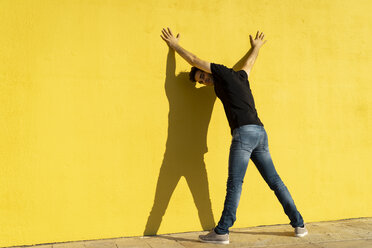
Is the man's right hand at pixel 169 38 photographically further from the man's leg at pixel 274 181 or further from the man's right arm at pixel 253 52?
the man's leg at pixel 274 181

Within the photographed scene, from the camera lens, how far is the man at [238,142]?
3059 mm

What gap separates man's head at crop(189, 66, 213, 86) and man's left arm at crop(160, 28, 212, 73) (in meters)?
0.06

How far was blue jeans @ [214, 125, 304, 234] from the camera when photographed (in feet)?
10.00

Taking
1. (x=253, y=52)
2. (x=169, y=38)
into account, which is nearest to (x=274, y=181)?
(x=253, y=52)

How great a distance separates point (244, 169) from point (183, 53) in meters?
1.21

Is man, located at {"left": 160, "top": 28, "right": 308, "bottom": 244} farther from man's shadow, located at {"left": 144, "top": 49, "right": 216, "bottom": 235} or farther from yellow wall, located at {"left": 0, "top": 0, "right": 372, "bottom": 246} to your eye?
yellow wall, located at {"left": 0, "top": 0, "right": 372, "bottom": 246}

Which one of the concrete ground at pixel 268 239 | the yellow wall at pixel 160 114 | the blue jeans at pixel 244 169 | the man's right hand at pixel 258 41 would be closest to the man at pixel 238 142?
the blue jeans at pixel 244 169

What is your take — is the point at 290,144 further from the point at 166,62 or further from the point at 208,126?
the point at 166,62

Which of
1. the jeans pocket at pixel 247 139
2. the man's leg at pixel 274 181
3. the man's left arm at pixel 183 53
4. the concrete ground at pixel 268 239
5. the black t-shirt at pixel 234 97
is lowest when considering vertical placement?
the concrete ground at pixel 268 239

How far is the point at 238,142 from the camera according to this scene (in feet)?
10.2

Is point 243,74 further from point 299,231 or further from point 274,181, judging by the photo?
point 299,231

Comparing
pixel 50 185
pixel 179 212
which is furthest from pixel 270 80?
pixel 50 185

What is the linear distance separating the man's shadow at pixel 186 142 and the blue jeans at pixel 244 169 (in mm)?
434

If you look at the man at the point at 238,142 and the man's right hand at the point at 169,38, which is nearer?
the man at the point at 238,142
